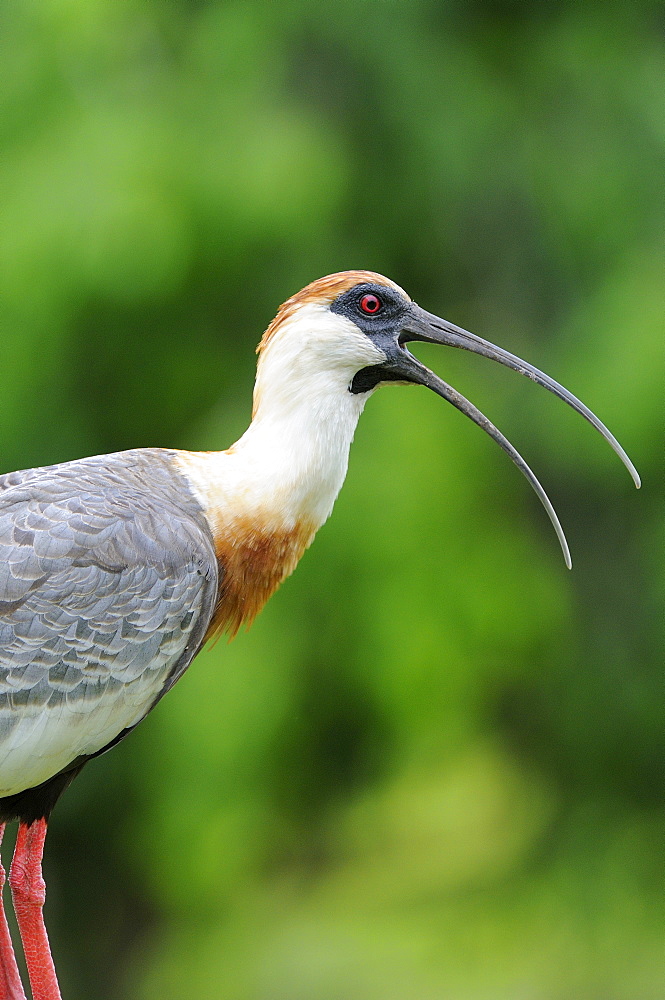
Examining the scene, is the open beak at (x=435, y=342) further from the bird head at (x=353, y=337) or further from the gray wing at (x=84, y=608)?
the gray wing at (x=84, y=608)

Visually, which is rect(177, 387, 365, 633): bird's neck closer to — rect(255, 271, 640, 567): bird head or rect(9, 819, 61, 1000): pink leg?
rect(255, 271, 640, 567): bird head

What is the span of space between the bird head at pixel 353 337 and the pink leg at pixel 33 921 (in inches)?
54.3

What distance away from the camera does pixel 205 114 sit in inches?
274

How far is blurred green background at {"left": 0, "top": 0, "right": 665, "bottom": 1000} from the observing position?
21.5 feet

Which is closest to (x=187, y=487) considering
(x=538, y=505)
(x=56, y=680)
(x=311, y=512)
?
(x=311, y=512)

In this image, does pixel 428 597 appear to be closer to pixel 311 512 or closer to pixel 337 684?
pixel 337 684

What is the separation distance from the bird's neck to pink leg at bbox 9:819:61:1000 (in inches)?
32.0

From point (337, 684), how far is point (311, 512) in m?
3.70

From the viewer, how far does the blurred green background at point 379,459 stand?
6.54 metres

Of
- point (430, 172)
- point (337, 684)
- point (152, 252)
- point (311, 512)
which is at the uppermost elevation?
point (430, 172)

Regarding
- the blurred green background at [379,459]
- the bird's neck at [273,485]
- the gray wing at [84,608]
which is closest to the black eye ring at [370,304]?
the bird's neck at [273,485]

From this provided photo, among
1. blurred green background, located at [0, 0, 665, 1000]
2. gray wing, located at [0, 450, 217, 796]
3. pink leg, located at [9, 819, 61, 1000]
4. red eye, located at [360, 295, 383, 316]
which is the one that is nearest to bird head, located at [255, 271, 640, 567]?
red eye, located at [360, 295, 383, 316]

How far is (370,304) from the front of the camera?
3.22 meters

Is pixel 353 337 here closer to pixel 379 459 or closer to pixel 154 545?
pixel 154 545
